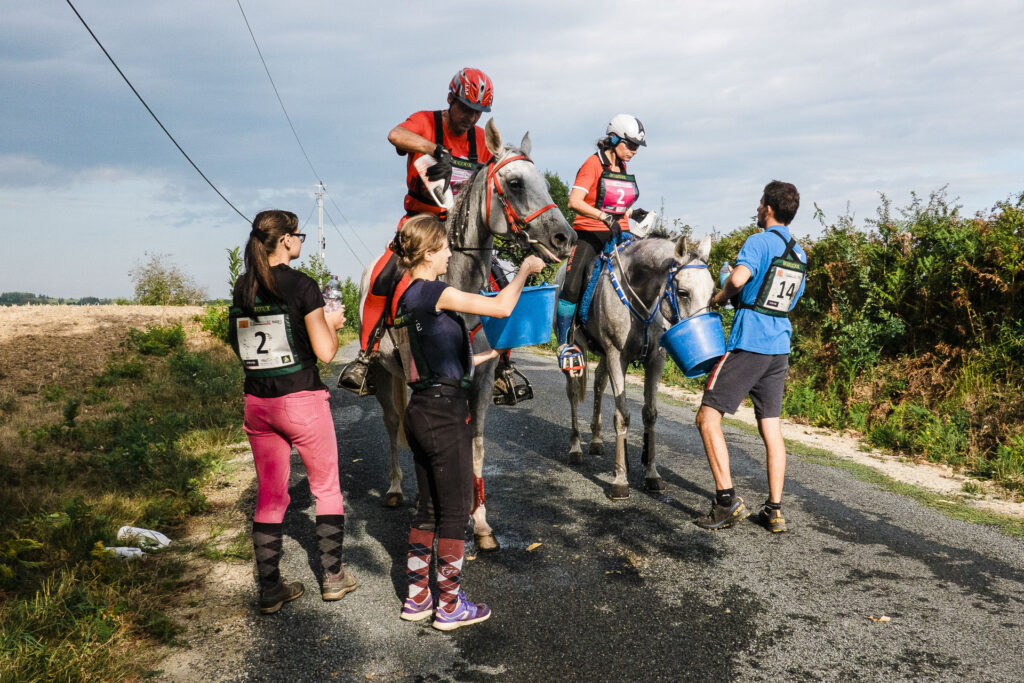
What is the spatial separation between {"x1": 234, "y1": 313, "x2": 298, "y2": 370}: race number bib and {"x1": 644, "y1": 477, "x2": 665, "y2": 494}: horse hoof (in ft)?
12.4

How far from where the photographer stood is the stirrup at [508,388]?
16.8 feet

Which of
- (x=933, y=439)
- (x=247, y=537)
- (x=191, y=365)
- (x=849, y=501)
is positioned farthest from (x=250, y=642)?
(x=191, y=365)

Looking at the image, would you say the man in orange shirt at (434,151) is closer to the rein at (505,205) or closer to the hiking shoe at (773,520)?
the rein at (505,205)

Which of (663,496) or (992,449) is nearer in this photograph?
(663,496)

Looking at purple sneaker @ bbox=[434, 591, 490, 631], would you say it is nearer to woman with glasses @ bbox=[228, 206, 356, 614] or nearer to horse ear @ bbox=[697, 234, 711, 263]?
woman with glasses @ bbox=[228, 206, 356, 614]

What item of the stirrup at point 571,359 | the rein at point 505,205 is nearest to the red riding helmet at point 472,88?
the rein at point 505,205

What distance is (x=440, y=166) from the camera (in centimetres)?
437

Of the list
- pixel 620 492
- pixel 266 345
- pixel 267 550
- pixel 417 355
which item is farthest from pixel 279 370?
pixel 620 492

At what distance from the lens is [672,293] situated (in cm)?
560

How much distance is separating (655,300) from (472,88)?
8.55 feet

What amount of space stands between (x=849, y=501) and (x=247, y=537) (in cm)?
532

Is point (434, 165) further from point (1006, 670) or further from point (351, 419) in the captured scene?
point (351, 419)

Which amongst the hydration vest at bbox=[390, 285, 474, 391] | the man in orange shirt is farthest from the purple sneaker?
the man in orange shirt

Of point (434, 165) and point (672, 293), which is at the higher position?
point (434, 165)
